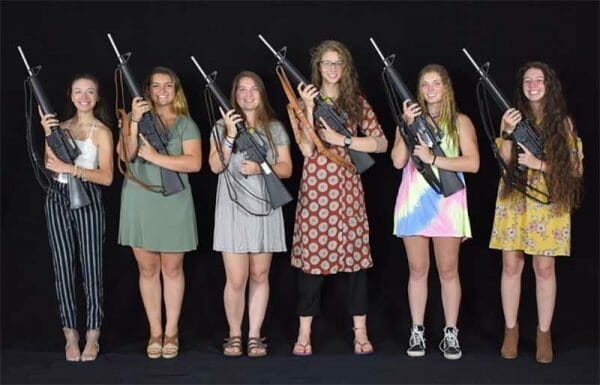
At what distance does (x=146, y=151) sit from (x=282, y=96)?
966mm

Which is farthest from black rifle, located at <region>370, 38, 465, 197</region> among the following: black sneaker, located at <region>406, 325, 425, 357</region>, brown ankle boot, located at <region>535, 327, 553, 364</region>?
brown ankle boot, located at <region>535, 327, 553, 364</region>

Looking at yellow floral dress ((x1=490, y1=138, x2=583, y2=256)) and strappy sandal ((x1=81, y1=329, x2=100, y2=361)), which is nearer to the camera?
yellow floral dress ((x1=490, y1=138, x2=583, y2=256))

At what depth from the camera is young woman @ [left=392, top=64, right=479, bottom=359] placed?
4.79 meters

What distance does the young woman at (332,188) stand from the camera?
4.85 meters

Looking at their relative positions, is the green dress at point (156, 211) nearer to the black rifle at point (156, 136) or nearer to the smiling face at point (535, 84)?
the black rifle at point (156, 136)

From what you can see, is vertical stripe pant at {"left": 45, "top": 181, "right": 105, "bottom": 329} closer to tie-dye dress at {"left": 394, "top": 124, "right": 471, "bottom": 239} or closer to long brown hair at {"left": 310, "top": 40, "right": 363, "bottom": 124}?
long brown hair at {"left": 310, "top": 40, "right": 363, "bottom": 124}

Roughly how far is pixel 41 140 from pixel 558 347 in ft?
9.70

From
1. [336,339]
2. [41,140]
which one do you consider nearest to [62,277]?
[41,140]

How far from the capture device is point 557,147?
4.70m

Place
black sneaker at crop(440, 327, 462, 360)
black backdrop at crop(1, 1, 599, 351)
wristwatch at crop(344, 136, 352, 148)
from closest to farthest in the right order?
wristwatch at crop(344, 136, 352, 148), black sneaker at crop(440, 327, 462, 360), black backdrop at crop(1, 1, 599, 351)

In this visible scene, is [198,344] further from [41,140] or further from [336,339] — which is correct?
[41,140]

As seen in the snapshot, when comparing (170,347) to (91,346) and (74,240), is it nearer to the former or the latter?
(91,346)

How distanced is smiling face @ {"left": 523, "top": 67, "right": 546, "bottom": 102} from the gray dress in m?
1.24

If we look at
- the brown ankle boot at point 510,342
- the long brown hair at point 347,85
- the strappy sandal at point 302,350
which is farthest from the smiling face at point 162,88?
the brown ankle boot at point 510,342
